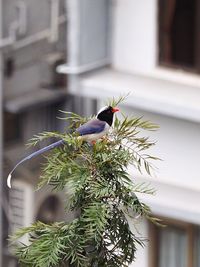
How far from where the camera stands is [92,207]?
5543mm

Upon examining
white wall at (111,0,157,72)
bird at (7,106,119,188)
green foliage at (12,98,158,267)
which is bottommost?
white wall at (111,0,157,72)

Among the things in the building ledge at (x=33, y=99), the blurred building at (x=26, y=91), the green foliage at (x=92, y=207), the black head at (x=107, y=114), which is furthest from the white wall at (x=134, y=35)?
the green foliage at (x=92, y=207)

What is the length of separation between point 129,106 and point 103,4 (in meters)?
1.18

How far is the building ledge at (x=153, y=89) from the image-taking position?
1130 cm

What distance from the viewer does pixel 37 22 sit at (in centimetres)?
1538

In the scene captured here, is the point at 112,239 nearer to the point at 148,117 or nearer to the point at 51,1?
the point at 148,117

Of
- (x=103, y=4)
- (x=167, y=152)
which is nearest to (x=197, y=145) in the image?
(x=167, y=152)

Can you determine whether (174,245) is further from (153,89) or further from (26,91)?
(26,91)

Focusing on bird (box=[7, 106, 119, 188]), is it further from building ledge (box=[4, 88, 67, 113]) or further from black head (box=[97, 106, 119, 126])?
building ledge (box=[4, 88, 67, 113])

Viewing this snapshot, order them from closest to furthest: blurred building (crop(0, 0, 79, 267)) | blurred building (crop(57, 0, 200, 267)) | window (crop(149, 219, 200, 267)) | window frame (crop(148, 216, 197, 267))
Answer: blurred building (crop(57, 0, 200, 267)), window frame (crop(148, 216, 197, 267)), window (crop(149, 219, 200, 267)), blurred building (crop(0, 0, 79, 267))

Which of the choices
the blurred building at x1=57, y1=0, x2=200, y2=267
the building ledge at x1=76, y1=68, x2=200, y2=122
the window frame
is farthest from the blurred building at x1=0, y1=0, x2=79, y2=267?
the window frame

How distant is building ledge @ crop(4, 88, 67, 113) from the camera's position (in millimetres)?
15156

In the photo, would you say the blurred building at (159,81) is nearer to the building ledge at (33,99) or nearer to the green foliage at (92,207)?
the building ledge at (33,99)

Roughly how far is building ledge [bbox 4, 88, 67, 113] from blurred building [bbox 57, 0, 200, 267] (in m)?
2.61
